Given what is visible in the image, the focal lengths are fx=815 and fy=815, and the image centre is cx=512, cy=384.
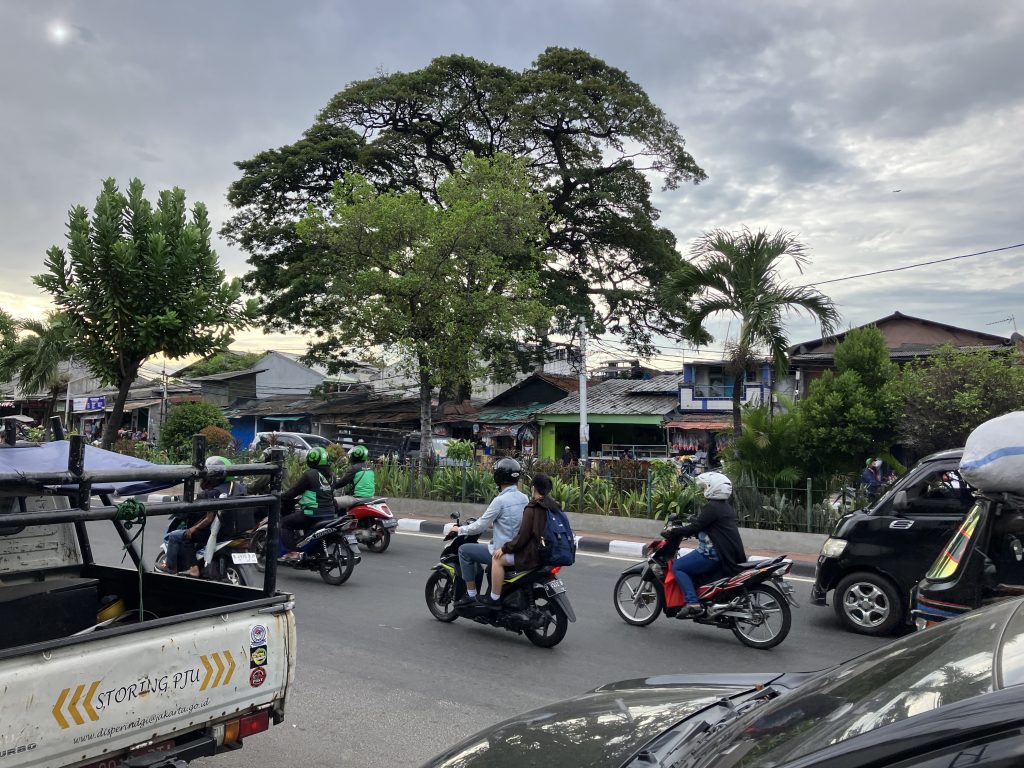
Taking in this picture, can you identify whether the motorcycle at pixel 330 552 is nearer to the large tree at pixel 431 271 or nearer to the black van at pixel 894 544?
the black van at pixel 894 544

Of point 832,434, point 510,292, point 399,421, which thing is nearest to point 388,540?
point 832,434

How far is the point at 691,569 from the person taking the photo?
7.23 m

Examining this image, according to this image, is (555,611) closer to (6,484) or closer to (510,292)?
(6,484)

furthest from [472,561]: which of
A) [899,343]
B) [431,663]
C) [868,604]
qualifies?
[899,343]

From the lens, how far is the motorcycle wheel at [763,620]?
690 centimetres

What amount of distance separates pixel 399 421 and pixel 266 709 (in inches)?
1232

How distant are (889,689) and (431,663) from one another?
5026 mm

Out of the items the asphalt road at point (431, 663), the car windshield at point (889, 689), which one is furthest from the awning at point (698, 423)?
the car windshield at point (889, 689)

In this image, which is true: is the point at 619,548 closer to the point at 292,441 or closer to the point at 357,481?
the point at 357,481

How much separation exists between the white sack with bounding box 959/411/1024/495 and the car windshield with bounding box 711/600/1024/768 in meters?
2.74

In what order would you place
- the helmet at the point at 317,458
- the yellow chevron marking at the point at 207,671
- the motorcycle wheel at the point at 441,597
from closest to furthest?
the yellow chevron marking at the point at 207,671, the motorcycle wheel at the point at 441,597, the helmet at the point at 317,458

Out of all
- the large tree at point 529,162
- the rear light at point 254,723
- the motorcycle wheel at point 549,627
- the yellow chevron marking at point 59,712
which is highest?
the large tree at point 529,162

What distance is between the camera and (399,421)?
34938mm

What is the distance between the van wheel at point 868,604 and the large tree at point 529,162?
71.8 feet
